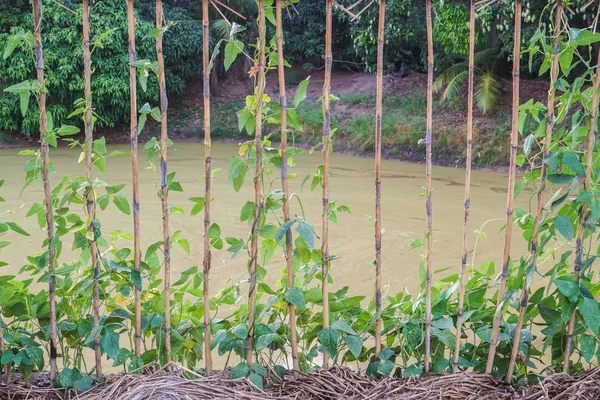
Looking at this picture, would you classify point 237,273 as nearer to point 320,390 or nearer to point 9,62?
point 320,390

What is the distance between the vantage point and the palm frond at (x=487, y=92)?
9.70m

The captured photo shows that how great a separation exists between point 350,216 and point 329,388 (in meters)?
4.13

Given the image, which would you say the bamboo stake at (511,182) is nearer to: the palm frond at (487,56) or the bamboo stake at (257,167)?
the bamboo stake at (257,167)

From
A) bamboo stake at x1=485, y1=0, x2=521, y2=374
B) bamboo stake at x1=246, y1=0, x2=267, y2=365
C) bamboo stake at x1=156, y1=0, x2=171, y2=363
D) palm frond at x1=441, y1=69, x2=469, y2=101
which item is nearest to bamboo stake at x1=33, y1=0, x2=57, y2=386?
bamboo stake at x1=156, y1=0, x2=171, y2=363

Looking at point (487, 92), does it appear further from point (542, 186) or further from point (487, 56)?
point (542, 186)

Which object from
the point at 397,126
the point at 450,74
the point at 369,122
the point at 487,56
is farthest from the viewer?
the point at 369,122

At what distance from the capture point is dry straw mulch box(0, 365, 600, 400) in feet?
5.12

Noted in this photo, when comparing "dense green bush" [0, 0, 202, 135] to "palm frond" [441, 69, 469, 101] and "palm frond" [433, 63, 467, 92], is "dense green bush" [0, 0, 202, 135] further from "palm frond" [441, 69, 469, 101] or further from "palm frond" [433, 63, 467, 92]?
"palm frond" [441, 69, 469, 101]

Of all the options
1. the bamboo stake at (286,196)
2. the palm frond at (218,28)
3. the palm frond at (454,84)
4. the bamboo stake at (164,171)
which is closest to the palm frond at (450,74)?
the palm frond at (454,84)

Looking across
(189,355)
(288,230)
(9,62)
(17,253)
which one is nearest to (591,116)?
(288,230)

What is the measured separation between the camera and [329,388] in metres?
1.63

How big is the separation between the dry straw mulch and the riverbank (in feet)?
19.2

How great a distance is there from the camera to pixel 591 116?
155 centimetres

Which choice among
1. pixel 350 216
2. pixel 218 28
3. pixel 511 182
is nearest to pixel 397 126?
pixel 218 28
